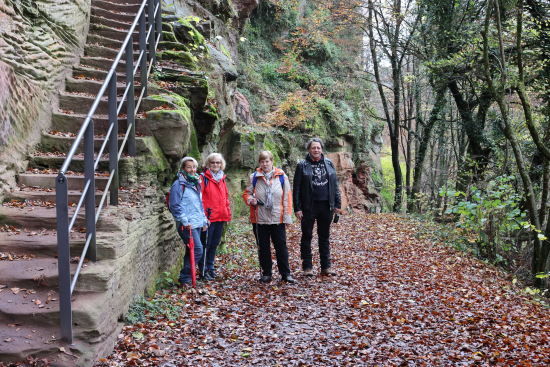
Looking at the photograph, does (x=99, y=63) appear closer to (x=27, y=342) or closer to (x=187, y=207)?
(x=187, y=207)

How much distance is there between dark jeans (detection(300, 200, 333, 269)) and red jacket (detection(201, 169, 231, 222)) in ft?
4.20

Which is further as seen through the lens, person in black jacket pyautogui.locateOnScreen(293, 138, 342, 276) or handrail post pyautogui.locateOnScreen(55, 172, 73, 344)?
person in black jacket pyautogui.locateOnScreen(293, 138, 342, 276)

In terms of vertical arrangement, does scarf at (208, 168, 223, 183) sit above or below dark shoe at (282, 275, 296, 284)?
above

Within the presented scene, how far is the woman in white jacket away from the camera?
18.7 feet

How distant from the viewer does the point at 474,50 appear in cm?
1043

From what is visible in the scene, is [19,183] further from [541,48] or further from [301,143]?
[301,143]

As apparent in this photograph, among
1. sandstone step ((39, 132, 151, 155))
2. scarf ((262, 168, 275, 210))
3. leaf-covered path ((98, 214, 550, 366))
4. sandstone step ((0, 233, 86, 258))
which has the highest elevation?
sandstone step ((39, 132, 151, 155))

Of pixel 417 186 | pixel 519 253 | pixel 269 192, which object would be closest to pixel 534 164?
pixel 519 253

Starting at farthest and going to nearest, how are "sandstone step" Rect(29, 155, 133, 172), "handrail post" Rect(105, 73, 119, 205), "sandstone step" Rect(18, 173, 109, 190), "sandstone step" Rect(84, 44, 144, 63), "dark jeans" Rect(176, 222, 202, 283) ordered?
"sandstone step" Rect(84, 44, 144, 63) → "dark jeans" Rect(176, 222, 202, 283) → "sandstone step" Rect(29, 155, 133, 172) → "sandstone step" Rect(18, 173, 109, 190) → "handrail post" Rect(105, 73, 119, 205)

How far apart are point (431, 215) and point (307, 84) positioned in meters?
9.39

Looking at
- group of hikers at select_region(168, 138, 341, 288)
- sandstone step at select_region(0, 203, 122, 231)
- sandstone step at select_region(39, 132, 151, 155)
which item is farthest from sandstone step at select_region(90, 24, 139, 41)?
sandstone step at select_region(0, 203, 122, 231)

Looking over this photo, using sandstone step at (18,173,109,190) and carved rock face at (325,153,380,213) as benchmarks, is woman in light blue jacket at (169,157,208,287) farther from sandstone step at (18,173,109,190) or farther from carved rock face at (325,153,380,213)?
carved rock face at (325,153,380,213)

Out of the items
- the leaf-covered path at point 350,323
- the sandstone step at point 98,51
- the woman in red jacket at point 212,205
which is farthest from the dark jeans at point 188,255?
the sandstone step at point 98,51

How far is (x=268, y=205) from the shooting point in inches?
223
